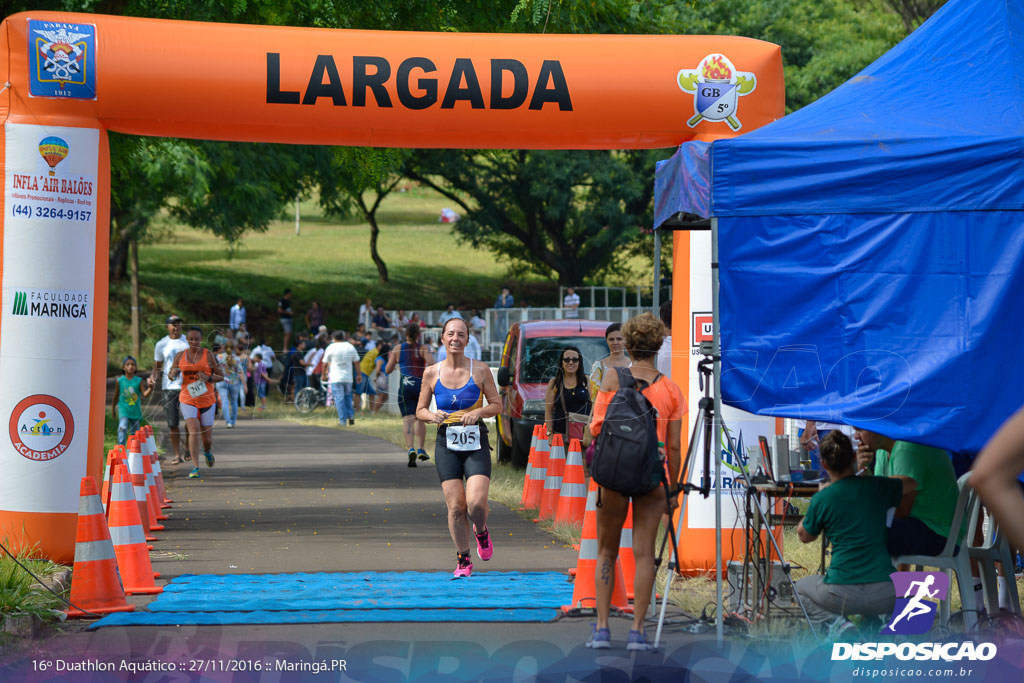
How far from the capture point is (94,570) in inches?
311

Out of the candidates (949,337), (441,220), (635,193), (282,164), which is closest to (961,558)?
(949,337)

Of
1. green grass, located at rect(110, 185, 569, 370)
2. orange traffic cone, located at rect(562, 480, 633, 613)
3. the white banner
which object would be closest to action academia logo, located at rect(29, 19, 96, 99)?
the white banner

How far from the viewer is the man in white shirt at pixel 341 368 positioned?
22.4 m

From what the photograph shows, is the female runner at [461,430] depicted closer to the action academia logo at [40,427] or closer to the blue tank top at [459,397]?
the blue tank top at [459,397]

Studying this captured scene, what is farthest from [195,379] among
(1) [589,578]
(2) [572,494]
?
(1) [589,578]

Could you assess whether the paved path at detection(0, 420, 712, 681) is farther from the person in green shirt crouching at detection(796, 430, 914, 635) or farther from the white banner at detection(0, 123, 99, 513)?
the white banner at detection(0, 123, 99, 513)

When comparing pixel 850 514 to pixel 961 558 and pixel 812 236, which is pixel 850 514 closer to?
pixel 961 558

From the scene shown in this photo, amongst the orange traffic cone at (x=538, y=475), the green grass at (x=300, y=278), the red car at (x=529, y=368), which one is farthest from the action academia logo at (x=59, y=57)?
the green grass at (x=300, y=278)

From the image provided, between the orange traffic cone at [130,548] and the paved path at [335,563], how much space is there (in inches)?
10.2

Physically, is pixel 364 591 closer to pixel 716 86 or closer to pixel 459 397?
pixel 459 397

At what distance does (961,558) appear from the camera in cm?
678

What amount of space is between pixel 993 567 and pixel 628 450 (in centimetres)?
211

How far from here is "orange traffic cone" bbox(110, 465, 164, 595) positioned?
8633 mm

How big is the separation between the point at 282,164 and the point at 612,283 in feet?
65.1
